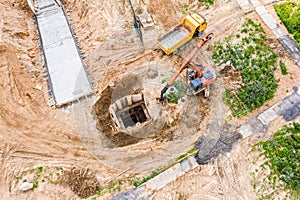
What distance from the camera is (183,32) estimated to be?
1942 cm

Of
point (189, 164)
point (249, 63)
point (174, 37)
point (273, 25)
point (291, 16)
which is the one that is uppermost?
point (174, 37)

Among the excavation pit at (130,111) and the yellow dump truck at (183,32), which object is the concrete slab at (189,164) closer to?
the excavation pit at (130,111)

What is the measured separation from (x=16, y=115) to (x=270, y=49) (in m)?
17.8

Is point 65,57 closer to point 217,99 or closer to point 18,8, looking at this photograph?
point 18,8

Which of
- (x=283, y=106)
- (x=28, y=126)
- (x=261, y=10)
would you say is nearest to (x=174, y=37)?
(x=261, y=10)

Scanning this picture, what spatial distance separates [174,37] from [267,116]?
834 cm

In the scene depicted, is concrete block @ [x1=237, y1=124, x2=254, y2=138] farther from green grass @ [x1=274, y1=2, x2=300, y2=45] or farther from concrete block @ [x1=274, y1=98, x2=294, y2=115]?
green grass @ [x1=274, y1=2, x2=300, y2=45]

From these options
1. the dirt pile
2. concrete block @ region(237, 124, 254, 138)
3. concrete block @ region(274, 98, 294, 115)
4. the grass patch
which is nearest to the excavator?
the dirt pile

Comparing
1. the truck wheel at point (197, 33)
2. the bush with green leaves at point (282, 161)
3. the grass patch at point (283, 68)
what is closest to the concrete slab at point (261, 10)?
the grass patch at point (283, 68)

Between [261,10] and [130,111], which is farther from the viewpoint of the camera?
[261,10]

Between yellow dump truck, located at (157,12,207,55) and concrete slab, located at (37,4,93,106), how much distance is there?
6091 millimetres

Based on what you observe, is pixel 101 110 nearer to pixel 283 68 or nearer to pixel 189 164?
pixel 189 164

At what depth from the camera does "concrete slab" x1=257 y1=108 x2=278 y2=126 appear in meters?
16.5

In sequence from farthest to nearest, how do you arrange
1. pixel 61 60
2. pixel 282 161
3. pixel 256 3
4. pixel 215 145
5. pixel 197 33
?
pixel 256 3 → pixel 197 33 → pixel 61 60 → pixel 215 145 → pixel 282 161
